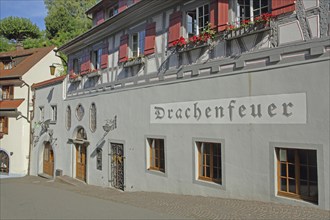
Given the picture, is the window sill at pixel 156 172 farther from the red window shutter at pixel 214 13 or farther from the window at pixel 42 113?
the window at pixel 42 113

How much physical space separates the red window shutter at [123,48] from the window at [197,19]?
11.9ft

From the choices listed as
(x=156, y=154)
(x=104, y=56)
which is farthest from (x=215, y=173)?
(x=104, y=56)

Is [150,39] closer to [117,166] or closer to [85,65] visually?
[117,166]

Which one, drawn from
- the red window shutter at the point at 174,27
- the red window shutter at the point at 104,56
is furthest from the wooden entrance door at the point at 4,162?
the red window shutter at the point at 174,27

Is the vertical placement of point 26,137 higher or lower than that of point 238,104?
lower

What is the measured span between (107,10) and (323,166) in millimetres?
13710

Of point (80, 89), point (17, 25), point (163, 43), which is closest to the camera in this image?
point (163, 43)

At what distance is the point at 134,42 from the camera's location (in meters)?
13.4

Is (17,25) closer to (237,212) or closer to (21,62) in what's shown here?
(21,62)

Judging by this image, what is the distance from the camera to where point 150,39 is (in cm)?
1201

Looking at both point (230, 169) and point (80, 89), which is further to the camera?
point (80, 89)

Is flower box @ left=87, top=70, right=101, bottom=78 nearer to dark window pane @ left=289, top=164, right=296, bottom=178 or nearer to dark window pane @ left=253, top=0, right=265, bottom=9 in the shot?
dark window pane @ left=253, top=0, right=265, bottom=9

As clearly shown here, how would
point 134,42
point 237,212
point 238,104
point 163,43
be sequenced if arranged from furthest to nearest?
point 134,42, point 163,43, point 238,104, point 237,212

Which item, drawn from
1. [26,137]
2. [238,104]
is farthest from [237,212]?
[26,137]
